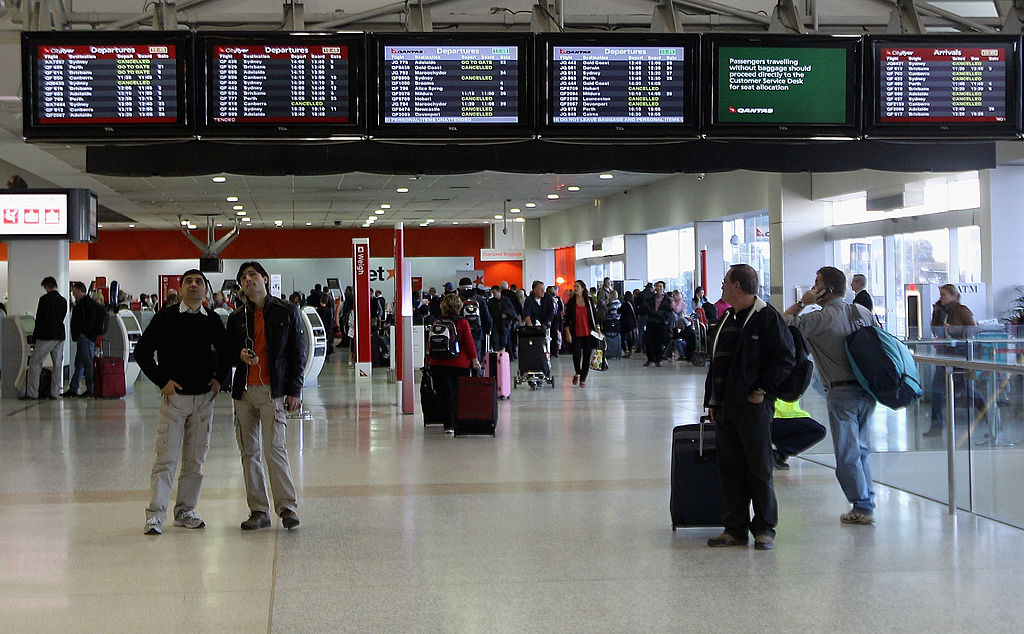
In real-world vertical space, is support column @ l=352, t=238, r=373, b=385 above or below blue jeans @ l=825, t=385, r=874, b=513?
above

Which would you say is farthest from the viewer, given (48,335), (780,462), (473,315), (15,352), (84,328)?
(15,352)

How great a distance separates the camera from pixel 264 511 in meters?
6.63

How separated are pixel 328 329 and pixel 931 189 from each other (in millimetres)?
15450

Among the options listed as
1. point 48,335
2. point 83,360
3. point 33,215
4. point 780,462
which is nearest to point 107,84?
point 780,462

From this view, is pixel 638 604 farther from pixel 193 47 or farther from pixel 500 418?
pixel 500 418

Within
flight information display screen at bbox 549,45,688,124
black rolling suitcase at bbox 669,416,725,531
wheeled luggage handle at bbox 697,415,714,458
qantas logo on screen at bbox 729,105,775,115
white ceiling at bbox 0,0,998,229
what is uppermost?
white ceiling at bbox 0,0,998,229

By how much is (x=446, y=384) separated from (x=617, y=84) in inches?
202

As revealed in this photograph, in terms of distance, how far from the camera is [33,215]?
572 inches

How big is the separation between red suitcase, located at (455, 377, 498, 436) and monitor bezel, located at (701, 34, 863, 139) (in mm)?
4672

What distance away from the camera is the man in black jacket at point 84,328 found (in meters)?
16.3

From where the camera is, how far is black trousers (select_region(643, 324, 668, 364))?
72.5 feet

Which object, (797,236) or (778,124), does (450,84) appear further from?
(797,236)

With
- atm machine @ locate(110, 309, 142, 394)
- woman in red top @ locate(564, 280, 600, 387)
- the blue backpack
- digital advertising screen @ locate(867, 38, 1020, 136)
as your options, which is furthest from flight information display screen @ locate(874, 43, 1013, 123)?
atm machine @ locate(110, 309, 142, 394)

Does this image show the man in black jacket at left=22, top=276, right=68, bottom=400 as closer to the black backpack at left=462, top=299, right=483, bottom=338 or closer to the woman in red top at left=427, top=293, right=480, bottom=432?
the black backpack at left=462, top=299, right=483, bottom=338
